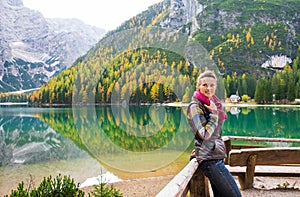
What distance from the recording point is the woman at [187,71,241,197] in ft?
10.4

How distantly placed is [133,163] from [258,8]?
166m

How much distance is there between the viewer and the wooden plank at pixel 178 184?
8.39 feet

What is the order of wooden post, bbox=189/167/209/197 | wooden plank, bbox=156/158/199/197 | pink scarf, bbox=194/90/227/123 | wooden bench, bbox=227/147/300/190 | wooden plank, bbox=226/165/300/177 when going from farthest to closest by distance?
1. wooden plank, bbox=226/165/300/177
2. wooden bench, bbox=227/147/300/190
3. wooden post, bbox=189/167/209/197
4. pink scarf, bbox=194/90/227/123
5. wooden plank, bbox=156/158/199/197

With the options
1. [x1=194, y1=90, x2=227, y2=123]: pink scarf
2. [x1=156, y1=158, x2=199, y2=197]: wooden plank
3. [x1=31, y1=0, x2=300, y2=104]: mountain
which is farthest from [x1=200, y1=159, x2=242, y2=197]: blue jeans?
[x1=31, y1=0, x2=300, y2=104]: mountain

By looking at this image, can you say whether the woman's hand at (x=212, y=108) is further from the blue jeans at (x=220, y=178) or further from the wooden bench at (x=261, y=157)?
the wooden bench at (x=261, y=157)

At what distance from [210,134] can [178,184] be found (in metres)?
0.60

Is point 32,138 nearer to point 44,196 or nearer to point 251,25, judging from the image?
point 44,196

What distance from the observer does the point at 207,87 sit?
3.39 m

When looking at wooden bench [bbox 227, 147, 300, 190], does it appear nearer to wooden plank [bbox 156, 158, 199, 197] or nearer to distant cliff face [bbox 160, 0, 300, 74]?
wooden plank [bbox 156, 158, 199, 197]

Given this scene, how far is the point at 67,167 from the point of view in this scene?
18031 millimetres

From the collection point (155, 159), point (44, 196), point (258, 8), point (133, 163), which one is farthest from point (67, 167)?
point (258, 8)

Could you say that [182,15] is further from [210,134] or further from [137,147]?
[210,134]

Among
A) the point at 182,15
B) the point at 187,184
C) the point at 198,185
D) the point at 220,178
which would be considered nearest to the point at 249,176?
the point at 198,185

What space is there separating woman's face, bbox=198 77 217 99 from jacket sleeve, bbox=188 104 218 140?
0.26 meters
